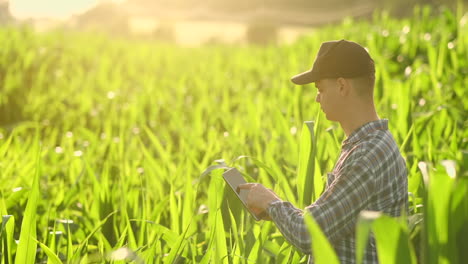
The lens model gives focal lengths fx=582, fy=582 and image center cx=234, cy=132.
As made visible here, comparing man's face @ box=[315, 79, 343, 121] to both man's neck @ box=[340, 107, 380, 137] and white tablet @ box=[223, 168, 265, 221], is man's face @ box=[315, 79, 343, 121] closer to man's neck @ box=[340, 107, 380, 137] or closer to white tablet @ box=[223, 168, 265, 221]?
man's neck @ box=[340, 107, 380, 137]

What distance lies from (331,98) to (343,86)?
0.05m

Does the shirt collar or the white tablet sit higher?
the shirt collar

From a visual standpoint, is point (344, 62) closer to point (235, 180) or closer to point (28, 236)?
point (235, 180)

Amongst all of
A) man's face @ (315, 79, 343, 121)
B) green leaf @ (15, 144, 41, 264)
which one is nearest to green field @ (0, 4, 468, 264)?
green leaf @ (15, 144, 41, 264)

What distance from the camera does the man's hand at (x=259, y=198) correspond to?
158cm

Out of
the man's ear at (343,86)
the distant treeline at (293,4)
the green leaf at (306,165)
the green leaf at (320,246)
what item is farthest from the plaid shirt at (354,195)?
the distant treeline at (293,4)

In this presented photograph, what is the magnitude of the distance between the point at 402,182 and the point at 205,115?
3.25 metres

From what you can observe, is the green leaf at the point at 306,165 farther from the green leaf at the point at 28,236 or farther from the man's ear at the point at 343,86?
the green leaf at the point at 28,236

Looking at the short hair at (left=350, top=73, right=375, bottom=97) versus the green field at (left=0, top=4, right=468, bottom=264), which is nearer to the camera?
the short hair at (left=350, top=73, right=375, bottom=97)

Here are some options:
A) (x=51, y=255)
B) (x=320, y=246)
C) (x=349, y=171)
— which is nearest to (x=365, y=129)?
(x=349, y=171)

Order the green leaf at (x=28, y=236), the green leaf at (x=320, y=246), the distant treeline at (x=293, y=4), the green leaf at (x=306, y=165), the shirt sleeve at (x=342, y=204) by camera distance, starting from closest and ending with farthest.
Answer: the green leaf at (x=320, y=246)
the shirt sleeve at (x=342, y=204)
the green leaf at (x=28, y=236)
the green leaf at (x=306, y=165)
the distant treeline at (x=293, y=4)

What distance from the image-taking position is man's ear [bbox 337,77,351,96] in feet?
4.97

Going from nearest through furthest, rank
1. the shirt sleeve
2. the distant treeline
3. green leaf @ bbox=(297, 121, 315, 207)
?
the shirt sleeve → green leaf @ bbox=(297, 121, 315, 207) → the distant treeline

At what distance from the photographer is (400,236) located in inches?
40.4
